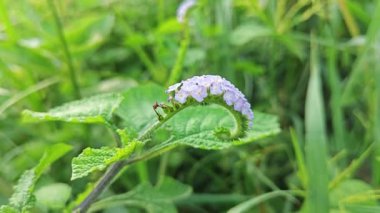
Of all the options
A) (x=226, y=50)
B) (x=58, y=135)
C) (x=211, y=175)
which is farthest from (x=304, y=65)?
(x=58, y=135)

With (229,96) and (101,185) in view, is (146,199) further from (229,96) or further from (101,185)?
(229,96)

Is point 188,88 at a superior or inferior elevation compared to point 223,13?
inferior

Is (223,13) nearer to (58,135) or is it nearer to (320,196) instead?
(58,135)

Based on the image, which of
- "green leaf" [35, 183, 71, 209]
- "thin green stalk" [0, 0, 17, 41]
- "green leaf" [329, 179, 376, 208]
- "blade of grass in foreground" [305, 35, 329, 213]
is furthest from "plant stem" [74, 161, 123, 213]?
"thin green stalk" [0, 0, 17, 41]

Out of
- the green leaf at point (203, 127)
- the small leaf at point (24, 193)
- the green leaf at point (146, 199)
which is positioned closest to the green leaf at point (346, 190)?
the green leaf at point (203, 127)

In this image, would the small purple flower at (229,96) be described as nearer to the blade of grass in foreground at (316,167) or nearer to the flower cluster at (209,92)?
the flower cluster at (209,92)

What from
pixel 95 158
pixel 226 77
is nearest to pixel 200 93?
pixel 95 158
